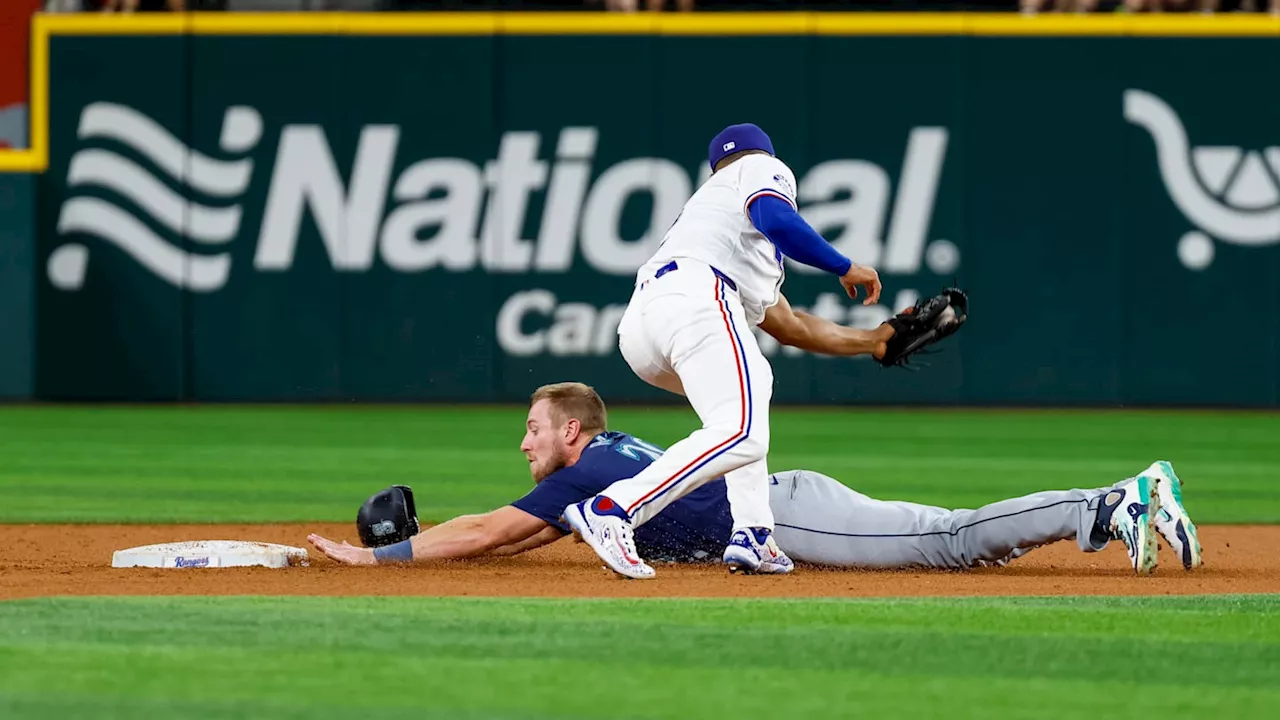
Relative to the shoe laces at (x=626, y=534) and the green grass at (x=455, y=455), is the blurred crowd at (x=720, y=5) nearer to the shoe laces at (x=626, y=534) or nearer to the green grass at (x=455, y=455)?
the green grass at (x=455, y=455)

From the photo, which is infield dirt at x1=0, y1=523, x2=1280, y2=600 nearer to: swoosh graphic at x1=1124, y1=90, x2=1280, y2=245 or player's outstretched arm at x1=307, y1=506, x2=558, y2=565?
player's outstretched arm at x1=307, y1=506, x2=558, y2=565

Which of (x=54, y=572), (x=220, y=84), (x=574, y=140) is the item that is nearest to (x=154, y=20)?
(x=220, y=84)

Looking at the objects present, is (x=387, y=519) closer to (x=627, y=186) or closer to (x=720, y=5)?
(x=627, y=186)

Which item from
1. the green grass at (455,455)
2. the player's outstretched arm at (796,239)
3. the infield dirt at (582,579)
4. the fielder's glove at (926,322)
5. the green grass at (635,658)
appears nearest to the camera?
the green grass at (635,658)

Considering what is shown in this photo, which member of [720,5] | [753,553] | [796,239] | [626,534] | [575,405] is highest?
[720,5]

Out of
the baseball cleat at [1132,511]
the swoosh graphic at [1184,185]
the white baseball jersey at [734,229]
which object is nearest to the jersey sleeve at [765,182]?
the white baseball jersey at [734,229]

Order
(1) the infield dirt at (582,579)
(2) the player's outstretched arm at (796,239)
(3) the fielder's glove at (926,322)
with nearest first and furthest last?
1. (1) the infield dirt at (582,579)
2. (2) the player's outstretched arm at (796,239)
3. (3) the fielder's glove at (926,322)

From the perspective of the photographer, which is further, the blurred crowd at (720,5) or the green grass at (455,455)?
the blurred crowd at (720,5)

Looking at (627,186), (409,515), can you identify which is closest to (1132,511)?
(409,515)
